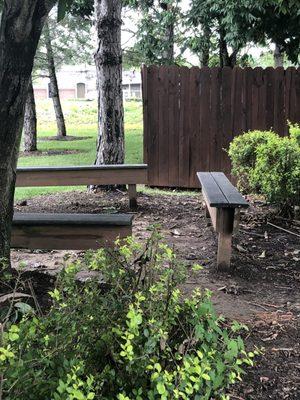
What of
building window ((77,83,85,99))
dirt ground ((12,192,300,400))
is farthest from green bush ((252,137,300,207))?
building window ((77,83,85,99))

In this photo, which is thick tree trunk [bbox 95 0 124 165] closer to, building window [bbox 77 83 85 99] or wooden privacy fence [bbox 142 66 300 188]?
wooden privacy fence [bbox 142 66 300 188]

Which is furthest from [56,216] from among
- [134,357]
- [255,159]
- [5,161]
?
[255,159]

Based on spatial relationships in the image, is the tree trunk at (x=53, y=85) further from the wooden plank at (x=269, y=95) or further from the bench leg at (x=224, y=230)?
the bench leg at (x=224, y=230)

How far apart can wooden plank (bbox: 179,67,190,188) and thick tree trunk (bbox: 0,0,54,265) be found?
686cm

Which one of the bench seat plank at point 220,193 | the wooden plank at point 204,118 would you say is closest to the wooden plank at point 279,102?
the wooden plank at point 204,118

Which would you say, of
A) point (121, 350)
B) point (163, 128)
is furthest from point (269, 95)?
point (121, 350)

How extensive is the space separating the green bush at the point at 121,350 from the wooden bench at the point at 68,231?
1645mm

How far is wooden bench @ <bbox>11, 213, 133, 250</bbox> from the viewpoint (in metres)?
3.92

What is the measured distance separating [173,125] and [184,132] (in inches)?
10.2

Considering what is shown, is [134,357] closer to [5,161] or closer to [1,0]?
[5,161]

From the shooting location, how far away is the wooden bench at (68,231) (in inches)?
154

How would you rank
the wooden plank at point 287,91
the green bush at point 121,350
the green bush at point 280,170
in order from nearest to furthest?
the green bush at point 121,350 < the green bush at point 280,170 < the wooden plank at point 287,91

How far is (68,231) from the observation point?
400 cm

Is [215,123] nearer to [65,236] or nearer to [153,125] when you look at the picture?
[153,125]
